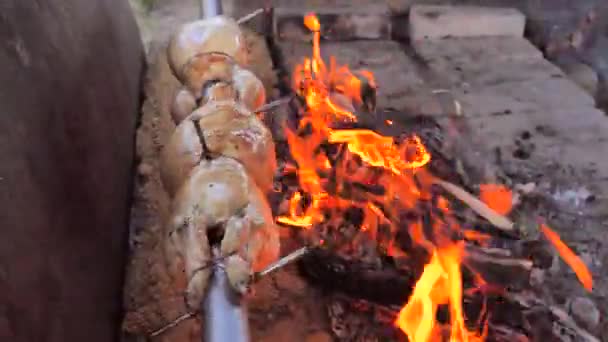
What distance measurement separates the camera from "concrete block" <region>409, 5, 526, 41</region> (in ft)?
15.2

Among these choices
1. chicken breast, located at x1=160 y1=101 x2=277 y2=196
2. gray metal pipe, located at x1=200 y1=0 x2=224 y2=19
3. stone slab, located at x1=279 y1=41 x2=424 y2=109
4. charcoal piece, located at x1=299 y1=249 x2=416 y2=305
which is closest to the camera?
chicken breast, located at x1=160 y1=101 x2=277 y2=196

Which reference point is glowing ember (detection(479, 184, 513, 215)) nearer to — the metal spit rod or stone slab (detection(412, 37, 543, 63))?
stone slab (detection(412, 37, 543, 63))

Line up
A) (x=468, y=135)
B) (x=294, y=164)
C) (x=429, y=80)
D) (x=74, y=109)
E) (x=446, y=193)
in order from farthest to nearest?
(x=429, y=80) → (x=468, y=135) → (x=294, y=164) → (x=446, y=193) → (x=74, y=109)

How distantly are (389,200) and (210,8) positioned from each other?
5.13 feet

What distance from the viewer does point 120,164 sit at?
124 inches

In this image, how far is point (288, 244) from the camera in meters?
3.05

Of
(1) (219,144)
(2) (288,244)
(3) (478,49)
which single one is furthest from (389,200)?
(3) (478,49)

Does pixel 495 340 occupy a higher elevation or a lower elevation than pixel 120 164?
lower

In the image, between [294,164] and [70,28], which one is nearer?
[70,28]

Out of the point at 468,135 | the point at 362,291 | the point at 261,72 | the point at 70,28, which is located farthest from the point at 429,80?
the point at 70,28

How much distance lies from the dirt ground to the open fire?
5.9 inches

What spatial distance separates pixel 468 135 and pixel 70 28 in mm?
2374

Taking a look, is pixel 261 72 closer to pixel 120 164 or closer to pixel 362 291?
pixel 120 164

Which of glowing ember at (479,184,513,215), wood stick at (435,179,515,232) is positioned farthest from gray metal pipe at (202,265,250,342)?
glowing ember at (479,184,513,215)
